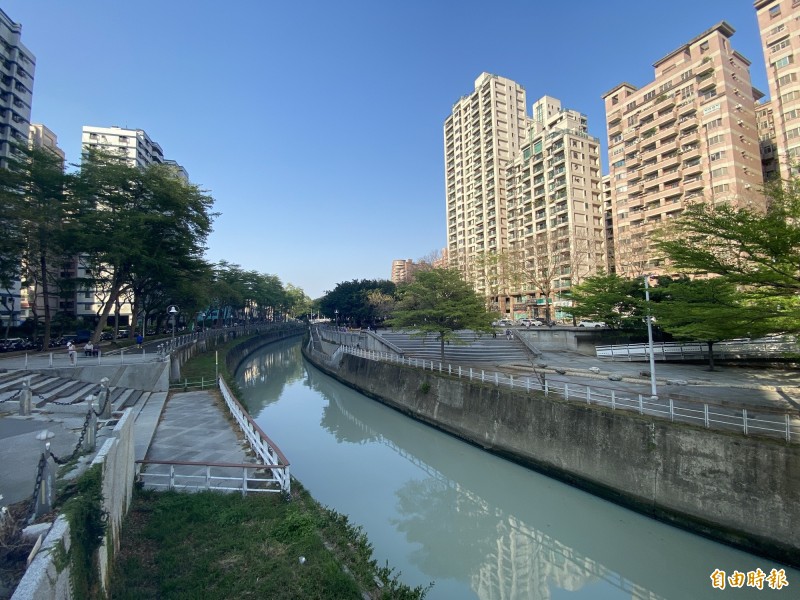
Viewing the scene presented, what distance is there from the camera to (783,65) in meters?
40.4

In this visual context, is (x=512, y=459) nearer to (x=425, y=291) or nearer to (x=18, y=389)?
(x=425, y=291)

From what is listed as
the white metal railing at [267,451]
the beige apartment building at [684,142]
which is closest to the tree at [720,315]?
the white metal railing at [267,451]

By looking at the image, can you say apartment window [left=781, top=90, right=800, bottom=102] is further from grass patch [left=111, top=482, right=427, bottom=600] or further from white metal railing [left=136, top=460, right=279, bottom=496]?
white metal railing [left=136, top=460, right=279, bottom=496]

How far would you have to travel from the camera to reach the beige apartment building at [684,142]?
42250 mm

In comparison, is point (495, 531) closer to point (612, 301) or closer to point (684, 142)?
point (612, 301)

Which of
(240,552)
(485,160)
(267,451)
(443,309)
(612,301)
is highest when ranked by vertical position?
(485,160)

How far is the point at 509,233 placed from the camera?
70.8 m

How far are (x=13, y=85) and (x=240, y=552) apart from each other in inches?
2583

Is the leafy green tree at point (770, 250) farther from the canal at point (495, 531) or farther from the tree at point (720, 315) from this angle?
the canal at point (495, 531)

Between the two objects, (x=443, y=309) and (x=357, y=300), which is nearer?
(x=443, y=309)

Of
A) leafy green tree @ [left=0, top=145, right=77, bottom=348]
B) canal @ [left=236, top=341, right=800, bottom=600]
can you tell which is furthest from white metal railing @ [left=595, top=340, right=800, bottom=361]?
leafy green tree @ [left=0, top=145, right=77, bottom=348]

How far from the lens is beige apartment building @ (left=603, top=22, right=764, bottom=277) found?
4225cm

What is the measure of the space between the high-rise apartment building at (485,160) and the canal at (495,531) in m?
54.3

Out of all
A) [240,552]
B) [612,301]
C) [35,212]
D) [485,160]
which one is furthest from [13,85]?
[485,160]
